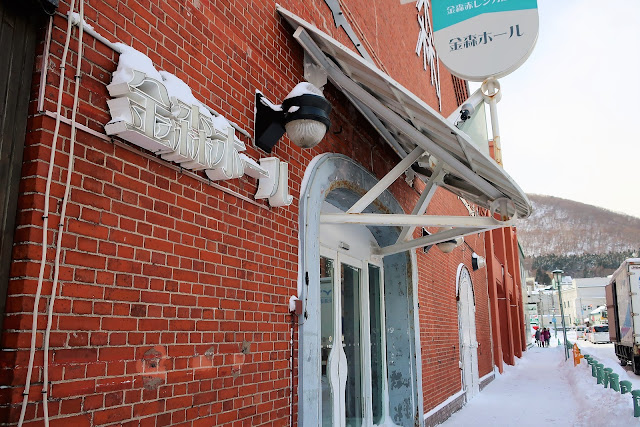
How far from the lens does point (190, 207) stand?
9.40ft

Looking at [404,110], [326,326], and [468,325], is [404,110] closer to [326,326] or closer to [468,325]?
[326,326]

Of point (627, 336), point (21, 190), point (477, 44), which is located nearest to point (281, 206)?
point (21, 190)

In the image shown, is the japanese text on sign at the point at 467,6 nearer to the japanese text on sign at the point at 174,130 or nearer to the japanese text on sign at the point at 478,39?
the japanese text on sign at the point at 478,39

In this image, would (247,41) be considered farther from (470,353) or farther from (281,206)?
(470,353)

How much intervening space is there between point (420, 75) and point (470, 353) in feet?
23.0

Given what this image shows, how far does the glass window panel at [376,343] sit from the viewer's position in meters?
6.83

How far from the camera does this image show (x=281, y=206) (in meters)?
3.85

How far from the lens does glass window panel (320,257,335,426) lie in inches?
210

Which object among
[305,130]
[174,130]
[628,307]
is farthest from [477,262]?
[174,130]

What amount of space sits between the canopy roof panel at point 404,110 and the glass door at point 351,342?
1.63 m

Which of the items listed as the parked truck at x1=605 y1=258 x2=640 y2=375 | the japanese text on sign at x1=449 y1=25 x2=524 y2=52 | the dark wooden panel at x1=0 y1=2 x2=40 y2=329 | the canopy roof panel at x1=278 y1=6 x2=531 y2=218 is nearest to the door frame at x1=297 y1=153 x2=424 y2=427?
the canopy roof panel at x1=278 y1=6 x2=531 y2=218

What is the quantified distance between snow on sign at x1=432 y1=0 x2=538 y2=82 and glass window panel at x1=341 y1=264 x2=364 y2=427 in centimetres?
274

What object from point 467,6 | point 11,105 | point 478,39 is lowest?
point 11,105

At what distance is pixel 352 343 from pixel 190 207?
12.7 feet
